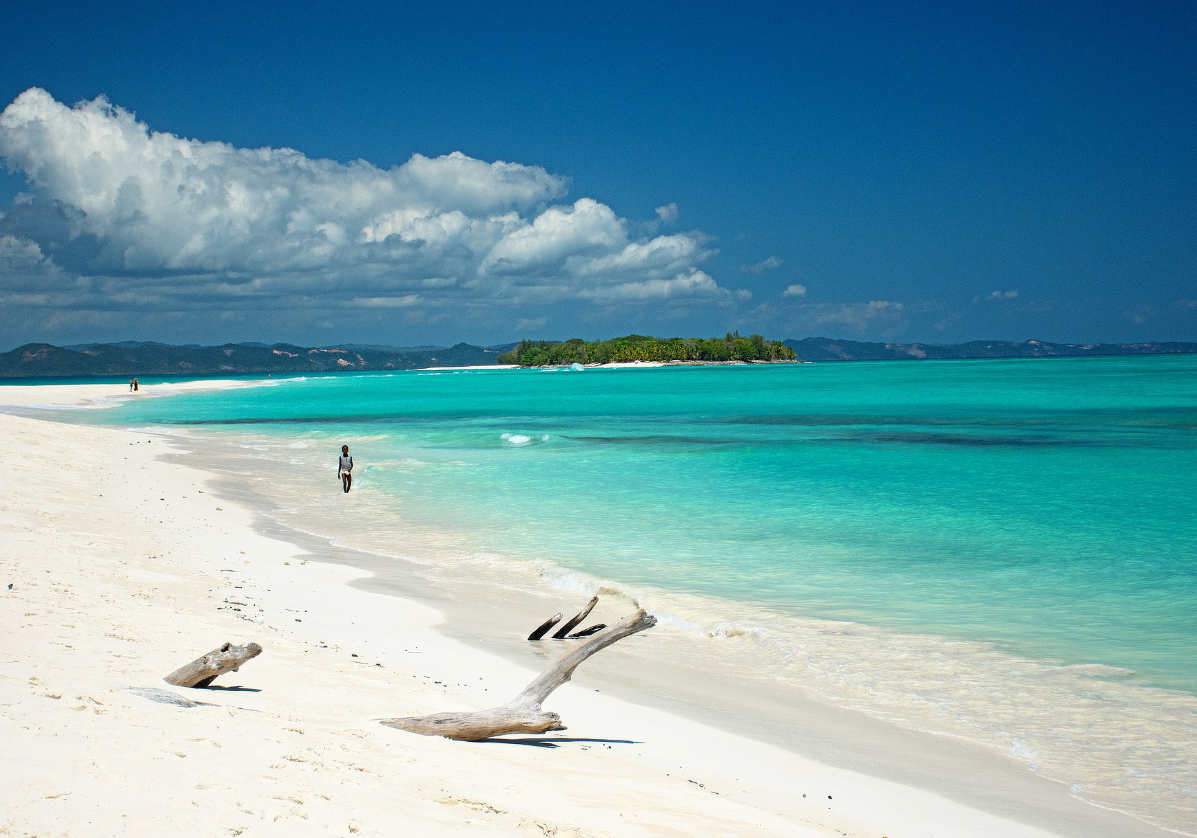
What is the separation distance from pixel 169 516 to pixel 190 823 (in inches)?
579

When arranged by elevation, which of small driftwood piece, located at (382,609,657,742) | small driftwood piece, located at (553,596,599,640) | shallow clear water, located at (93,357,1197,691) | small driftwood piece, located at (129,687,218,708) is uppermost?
small driftwood piece, located at (129,687,218,708)

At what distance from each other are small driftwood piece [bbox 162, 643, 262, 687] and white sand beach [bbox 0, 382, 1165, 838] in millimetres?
131

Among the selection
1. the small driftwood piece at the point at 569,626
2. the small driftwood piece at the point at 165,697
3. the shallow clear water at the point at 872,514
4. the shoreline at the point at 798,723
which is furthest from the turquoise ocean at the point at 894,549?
the small driftwood piece at the point at 165,697

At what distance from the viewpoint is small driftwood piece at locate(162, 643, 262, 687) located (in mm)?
6230

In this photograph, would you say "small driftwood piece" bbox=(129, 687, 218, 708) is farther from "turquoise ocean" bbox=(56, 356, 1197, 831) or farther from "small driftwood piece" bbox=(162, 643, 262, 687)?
"turquoise ocean" bbox=(56, 356, 1197, 831)

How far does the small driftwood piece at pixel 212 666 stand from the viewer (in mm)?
6230

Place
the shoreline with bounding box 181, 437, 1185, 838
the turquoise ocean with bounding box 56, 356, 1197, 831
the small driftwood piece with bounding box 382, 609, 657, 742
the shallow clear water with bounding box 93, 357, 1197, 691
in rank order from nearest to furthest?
1. the small driftwood piece with bounding box 382, 609, 657, 742
2. the shoreline with bounding box 181, 437, 1185, 838
3. the turquoise ocean with bounding box 56, 356, 1197, 831
4. the shallow clear water with bounding box 93, 357, 1197, 691

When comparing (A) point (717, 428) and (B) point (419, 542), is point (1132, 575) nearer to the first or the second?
(B) point (419, 542)

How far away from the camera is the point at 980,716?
803cm

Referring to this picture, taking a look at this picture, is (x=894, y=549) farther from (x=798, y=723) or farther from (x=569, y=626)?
(x=798, y=723)

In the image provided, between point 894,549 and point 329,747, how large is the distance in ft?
45.3

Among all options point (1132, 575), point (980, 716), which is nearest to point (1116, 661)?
point (980, 716)

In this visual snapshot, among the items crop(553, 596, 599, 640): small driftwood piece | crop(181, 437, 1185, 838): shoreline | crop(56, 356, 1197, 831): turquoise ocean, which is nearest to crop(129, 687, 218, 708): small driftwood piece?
crop(181, 437, 1185, 838): shoreline

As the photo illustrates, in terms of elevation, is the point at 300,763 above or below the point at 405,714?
above
